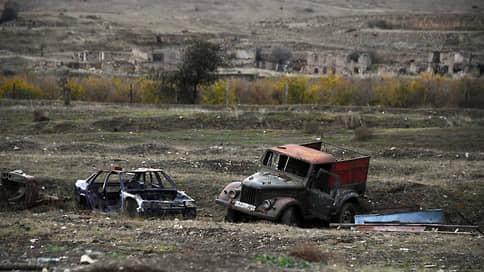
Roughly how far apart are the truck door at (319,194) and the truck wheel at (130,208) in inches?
149

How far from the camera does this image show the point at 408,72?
2559 inches

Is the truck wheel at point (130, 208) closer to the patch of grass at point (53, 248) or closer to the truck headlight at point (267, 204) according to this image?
the truck headlight at point (267, 204)

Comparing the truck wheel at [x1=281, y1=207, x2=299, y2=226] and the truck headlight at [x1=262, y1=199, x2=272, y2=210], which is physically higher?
the truck headlight at [x1=262, y1=199, x2=272, y2=210]

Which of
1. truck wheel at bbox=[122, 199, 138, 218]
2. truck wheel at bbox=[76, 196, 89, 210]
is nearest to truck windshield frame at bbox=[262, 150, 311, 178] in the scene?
truck wheel at bbox=[122, 199, 138, 218]

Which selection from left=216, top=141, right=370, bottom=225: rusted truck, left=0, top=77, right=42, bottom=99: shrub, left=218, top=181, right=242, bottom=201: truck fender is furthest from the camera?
Answer: left=0, top=77, right=42, bottom=99: shrub

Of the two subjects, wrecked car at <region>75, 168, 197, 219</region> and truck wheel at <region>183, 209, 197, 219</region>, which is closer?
wrecked car at <region>75, 168, 197, 219</region>

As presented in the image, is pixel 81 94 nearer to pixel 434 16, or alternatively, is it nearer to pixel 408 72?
pixel 408 72

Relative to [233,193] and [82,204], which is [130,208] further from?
[233,193]

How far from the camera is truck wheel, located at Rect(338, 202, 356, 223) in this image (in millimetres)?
12584

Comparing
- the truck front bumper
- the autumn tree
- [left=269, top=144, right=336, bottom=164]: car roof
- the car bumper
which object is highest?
the autumn tree

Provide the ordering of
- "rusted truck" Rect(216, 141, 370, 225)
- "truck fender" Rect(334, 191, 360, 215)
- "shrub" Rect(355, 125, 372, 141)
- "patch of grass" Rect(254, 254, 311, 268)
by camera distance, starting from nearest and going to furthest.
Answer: "patch of grass" Rect(254, 254, 311, 268), "rusted truck" Rect(216, 141, 370, 225), "truck fender" Rect(334, 191, 360, 215), "shrub" Rect(355, 125, 372, 141)

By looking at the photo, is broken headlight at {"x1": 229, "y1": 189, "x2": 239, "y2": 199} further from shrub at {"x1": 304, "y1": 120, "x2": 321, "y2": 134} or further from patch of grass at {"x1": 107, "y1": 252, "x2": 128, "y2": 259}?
shrub at {"x1": 304, "y1": 120, "x2": 321, "y2": 134}

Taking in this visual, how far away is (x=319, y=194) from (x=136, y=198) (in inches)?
156

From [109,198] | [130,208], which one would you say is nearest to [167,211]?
[130,208]
